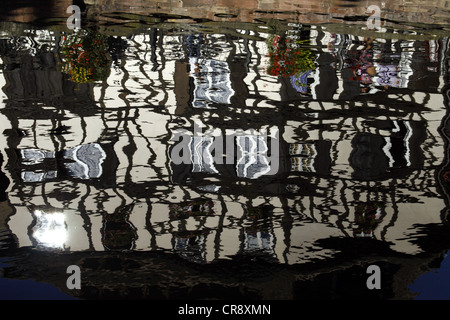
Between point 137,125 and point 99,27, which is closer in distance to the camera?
point 137,125

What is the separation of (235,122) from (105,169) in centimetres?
139

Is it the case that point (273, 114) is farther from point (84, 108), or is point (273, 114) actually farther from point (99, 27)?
point (99, 27)

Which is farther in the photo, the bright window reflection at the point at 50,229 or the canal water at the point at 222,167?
the bright window reflection at the point at 50,229

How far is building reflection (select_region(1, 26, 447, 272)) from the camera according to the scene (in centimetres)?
316

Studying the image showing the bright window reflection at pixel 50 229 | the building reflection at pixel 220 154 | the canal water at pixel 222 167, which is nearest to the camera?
the canal water at pixel 222 167

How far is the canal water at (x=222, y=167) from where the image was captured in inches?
109

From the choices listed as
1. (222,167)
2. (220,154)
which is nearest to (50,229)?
(222,167)

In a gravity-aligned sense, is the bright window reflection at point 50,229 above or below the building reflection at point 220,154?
below

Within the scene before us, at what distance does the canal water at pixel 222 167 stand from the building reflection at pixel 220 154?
0.05 feet

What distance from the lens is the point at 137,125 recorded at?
4.62 m

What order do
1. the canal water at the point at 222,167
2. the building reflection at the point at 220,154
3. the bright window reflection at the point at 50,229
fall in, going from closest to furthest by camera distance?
the canal water at the point at 222,167, the bright window reflection at the point at 50,229, the building reflection at the point at 220,154

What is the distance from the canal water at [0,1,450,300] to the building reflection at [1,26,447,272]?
0.6 inches

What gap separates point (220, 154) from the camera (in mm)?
4207

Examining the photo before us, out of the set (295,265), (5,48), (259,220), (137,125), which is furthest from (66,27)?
(295,265)
